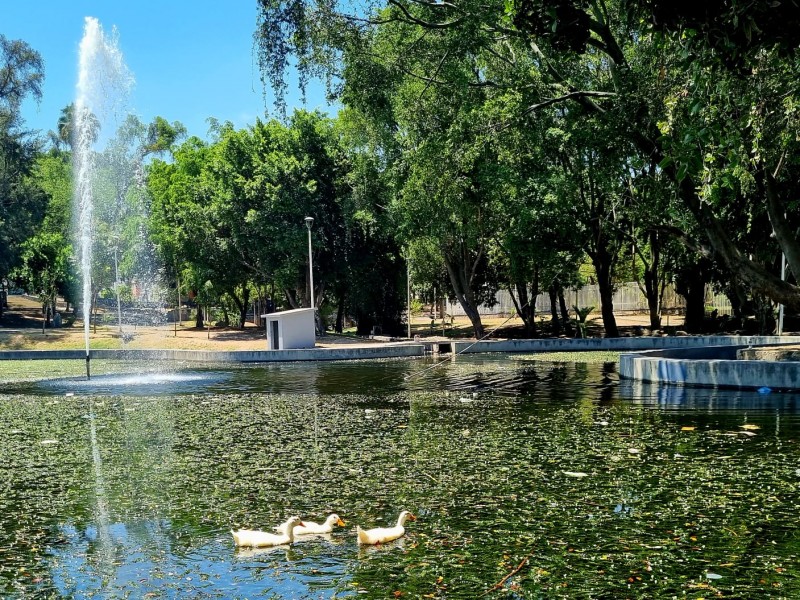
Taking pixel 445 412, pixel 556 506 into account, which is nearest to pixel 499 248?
pixel 445 412

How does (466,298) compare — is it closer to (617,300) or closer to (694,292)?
(694,292)

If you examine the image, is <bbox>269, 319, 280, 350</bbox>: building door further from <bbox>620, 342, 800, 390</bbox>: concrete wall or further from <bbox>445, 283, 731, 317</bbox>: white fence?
<bbox>445, 283, 731, 317</bbox>: white fence

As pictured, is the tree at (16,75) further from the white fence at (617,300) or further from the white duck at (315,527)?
the white duck at (315,527)

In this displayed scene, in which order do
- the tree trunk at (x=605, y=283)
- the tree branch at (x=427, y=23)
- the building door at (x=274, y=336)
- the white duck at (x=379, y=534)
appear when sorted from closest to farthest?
the white duck at (x=379, y=534) → the tree branch at (x=427, y=23) → the building door at (x=274, y=336) → the tree trunk at (x=605, y=283)

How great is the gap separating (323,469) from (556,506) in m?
3.12

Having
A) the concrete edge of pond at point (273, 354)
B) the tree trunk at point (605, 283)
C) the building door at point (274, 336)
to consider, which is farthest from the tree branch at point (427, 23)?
the tree trunk at point (605, 283)

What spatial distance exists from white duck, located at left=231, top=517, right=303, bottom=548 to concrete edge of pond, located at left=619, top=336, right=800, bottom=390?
45.6 ft

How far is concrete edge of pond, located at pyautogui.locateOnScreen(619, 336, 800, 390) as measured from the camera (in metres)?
17.8

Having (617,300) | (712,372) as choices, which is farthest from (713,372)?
(617,300)

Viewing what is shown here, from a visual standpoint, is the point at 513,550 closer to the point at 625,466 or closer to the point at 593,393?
the point at 625,466

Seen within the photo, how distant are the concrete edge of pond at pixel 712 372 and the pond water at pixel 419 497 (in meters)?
1.42

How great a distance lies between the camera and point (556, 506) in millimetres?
7750

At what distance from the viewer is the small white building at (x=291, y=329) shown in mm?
36750

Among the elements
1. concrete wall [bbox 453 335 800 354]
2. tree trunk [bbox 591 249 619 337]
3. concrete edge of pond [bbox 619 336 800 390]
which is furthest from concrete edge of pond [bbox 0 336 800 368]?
concrete edge of pond [bbox 619 336 800 390]
